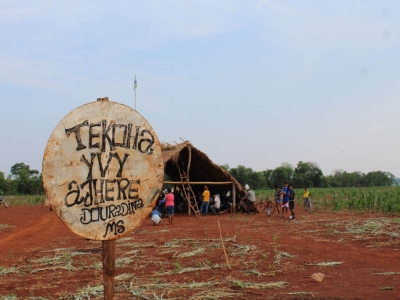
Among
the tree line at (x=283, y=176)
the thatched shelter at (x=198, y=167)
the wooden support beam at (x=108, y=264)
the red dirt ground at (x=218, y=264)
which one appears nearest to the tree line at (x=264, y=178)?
the tree line at (x=283, y=176)

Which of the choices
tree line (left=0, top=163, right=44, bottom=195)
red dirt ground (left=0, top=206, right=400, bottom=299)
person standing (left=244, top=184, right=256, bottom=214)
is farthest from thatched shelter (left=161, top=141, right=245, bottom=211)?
tree line (left=0, top=163, right=44, bottom=195)

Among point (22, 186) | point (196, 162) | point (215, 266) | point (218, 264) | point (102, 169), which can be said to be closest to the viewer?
point (102, 169)

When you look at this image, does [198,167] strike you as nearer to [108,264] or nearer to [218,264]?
[218,264]

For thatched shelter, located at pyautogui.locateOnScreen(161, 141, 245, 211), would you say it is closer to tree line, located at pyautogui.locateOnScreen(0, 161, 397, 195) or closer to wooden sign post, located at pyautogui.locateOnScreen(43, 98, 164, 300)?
wooden sign post, located at pyautogui.locateOnScreen(43, 98, 164, 300)

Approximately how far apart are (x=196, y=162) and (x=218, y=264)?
1447 centimetres

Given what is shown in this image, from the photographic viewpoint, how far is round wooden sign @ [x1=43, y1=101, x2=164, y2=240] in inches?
132

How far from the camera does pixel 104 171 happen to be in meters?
3.48

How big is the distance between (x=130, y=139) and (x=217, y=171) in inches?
737

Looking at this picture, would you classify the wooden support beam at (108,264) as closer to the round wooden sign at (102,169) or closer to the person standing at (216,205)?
the round wooden sign at (102,169)

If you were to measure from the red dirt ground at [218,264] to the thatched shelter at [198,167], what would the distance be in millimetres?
6558

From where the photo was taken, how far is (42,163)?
3.27 m

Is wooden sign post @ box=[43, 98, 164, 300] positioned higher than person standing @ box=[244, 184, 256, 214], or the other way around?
wooden sign post @ box=[43, 98, 164, 300]

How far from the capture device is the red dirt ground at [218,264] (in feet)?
21.8

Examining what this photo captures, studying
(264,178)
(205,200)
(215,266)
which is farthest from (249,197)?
(264,178)
